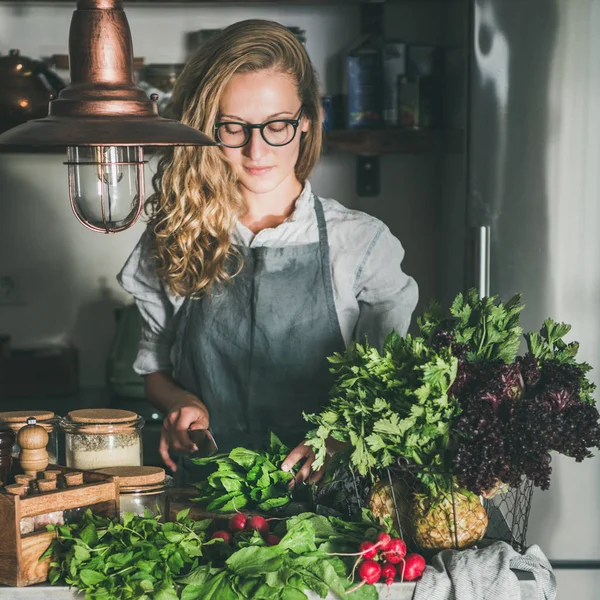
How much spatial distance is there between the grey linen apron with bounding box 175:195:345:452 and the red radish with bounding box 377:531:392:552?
766 millimetres

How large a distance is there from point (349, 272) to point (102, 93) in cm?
98

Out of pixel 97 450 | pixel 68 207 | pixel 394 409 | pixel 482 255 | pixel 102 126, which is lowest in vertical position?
pixel 97 450

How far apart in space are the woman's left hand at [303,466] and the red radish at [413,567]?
0.89 ft

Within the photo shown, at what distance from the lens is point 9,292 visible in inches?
130

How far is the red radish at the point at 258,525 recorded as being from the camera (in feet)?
4.41

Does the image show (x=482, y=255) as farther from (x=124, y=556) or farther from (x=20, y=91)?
(x=124, y=556)

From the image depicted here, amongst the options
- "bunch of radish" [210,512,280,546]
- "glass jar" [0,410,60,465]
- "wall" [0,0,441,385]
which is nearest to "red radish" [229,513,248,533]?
"bunch of radish" [210,512,280,546]

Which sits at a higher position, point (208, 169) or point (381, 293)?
point (208, 169)

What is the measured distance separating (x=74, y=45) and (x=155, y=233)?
0.86m

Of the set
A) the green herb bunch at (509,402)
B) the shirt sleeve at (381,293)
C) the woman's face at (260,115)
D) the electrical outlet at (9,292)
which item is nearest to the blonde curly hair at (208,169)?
the woman's face at (260,115)

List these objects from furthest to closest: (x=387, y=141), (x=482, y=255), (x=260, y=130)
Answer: (x=387, y=141) → (x=482, y=255) → (x=260, y=130)

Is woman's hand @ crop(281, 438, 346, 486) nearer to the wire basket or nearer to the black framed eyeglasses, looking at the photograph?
the wire basket

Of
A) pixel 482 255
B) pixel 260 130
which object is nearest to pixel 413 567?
pixel 260 130

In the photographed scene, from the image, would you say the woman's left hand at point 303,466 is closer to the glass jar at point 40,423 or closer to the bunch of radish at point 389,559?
the bunch of radish at point 389,559
